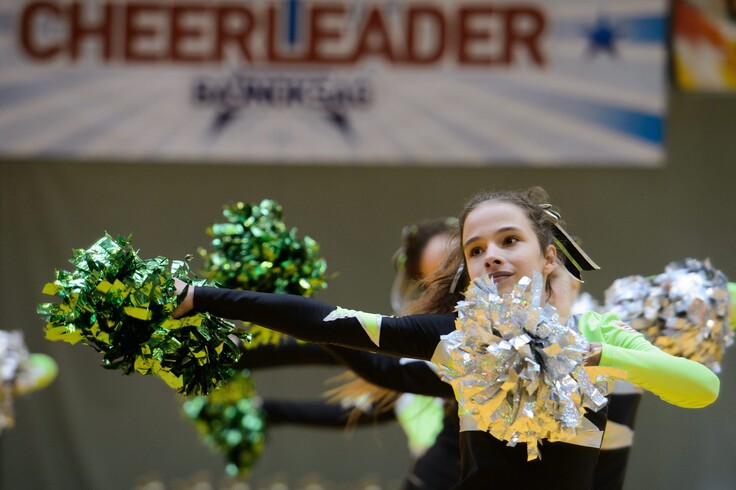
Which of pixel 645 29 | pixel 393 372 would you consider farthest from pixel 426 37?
pixel 393 372

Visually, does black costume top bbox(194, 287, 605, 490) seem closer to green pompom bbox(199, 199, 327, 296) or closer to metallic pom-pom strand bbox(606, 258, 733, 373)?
green pompom bbox(199, 199, 327, 296)

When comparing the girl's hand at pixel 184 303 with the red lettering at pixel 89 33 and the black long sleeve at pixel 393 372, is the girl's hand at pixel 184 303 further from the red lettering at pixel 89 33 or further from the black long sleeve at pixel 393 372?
the red lettering at pixel 89 33

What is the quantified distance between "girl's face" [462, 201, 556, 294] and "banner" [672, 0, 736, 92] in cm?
416

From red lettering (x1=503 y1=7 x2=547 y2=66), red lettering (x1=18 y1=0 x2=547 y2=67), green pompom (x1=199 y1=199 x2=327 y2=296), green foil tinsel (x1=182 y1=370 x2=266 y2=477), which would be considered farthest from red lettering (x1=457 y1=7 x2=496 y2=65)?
green pompom (x1=199 y1=199 x2=327 y2=296)

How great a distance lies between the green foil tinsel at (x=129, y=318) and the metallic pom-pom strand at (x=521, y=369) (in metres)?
0.52

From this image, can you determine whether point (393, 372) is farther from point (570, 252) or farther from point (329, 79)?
point (329, 79)

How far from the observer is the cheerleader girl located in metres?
1.87

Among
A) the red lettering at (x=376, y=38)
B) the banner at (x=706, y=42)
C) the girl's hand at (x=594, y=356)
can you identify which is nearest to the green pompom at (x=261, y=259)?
the girl's hand at (x=594, y=356)

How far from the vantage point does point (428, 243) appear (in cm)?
341

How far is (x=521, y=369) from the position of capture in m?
1.79

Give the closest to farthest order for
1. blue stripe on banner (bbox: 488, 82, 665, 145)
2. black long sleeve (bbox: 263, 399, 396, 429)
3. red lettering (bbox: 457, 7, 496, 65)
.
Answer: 1. black long sleeve (bbox: 263, 399, 396, 429)
2. blue stripe on banner (bbox: 488, 82, 665, 145)
3. red lettering (bbox: 457, 7, 496, 65)

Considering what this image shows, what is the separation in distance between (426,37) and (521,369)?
4.37 meters

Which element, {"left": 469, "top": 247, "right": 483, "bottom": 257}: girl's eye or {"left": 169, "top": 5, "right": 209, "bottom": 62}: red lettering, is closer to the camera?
{"left": 469, "top": 247, "right": 483, "bottom": 257}: girl's eye

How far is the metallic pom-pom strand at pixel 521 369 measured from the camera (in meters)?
1.80
